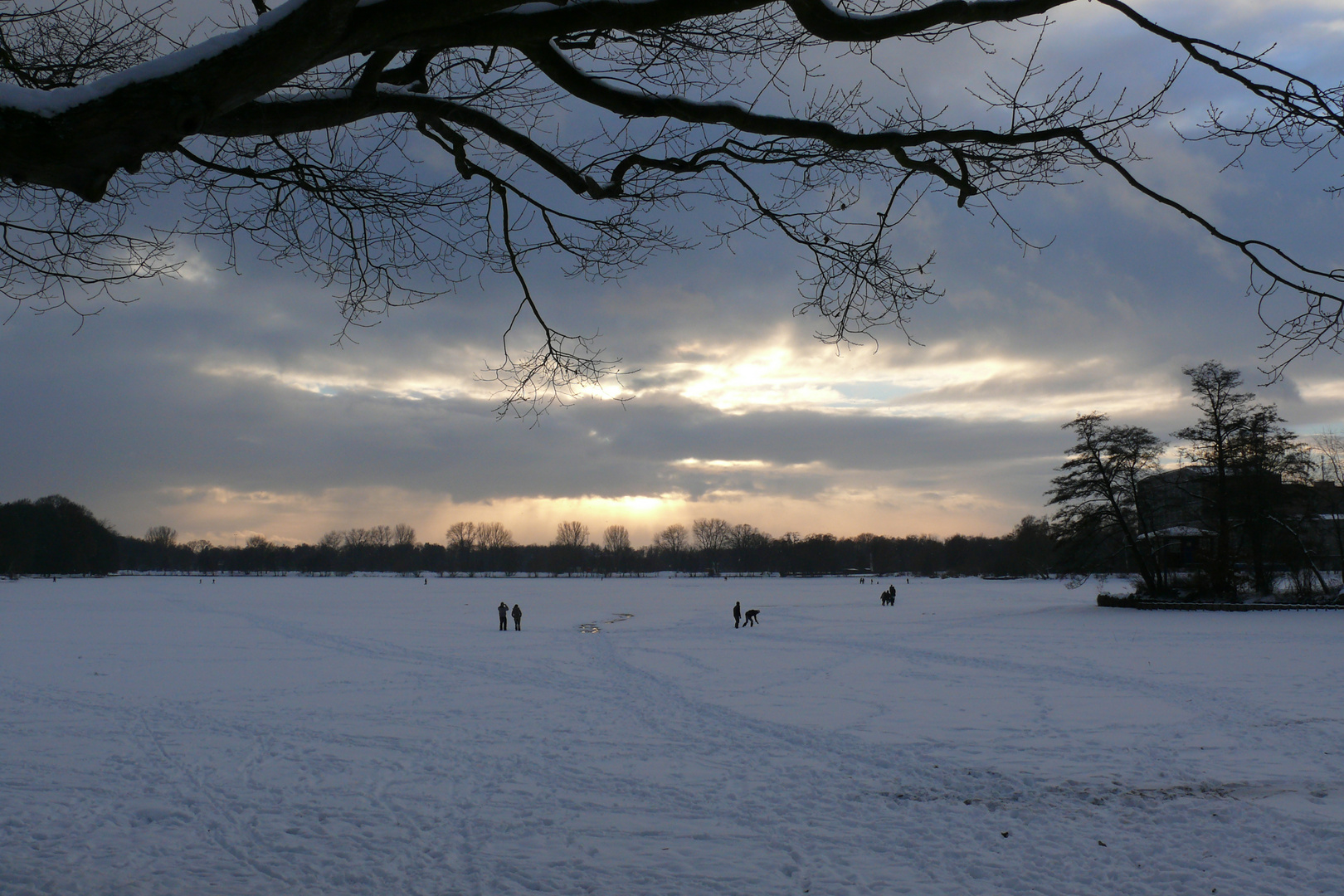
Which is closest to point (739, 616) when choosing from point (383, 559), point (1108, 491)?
point (1108, 491)

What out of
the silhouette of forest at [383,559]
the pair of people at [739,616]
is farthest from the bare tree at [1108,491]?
the silhouette of forest at [383,559]

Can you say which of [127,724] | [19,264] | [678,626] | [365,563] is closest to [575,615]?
[678,626]

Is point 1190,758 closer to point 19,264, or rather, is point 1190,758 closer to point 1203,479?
point 19,264

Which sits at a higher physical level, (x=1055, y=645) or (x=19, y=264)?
(x=19, y=264)

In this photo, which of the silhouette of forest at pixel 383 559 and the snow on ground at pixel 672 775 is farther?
the silhouette of forest at pixel 383 559

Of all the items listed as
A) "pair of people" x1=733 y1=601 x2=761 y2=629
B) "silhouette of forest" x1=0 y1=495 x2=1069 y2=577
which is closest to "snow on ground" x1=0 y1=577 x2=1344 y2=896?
"pair of people" x1=733 y1=601 x2=761 y2=629

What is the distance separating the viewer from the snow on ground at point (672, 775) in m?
5.89

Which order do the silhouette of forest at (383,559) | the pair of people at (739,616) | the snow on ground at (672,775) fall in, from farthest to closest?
the silhouette of forest at (383,559) → the pair of people at (739,616) → the snow on ground at (672,775)

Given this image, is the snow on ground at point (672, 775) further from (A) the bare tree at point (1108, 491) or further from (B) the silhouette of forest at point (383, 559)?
(B) the silhouette of forest at point (383, 559)

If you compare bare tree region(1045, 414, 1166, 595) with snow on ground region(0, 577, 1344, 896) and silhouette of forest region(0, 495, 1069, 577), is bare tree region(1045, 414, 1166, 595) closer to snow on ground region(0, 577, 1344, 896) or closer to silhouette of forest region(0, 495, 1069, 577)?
snow on ground region(0, 577, 1344, 896)

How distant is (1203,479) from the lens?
37625 millimetres

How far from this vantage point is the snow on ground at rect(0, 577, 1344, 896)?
19.3 feet

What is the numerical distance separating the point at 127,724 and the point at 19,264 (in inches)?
312

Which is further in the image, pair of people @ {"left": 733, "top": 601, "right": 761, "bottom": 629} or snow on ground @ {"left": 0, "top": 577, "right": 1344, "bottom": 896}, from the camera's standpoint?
pair of people @ {"left": 733, "top": 601, "right": 761, "bottom": 629}
